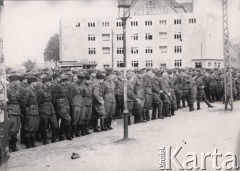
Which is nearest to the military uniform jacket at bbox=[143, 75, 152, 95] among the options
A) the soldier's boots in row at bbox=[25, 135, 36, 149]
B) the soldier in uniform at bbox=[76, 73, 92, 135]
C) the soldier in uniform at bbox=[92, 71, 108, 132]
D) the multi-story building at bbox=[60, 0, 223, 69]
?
the soldier in uniform at bbox=[92, 71, 108, 132]

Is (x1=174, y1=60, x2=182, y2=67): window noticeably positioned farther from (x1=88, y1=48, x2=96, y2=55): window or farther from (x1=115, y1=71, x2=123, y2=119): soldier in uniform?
(x1=115, y1=71, x2=123, y2=119): soldier in uniform

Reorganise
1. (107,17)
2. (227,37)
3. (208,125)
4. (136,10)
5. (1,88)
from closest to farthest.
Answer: (1,88)
(208,125)
(227,37)
(107,17)
(136,10)

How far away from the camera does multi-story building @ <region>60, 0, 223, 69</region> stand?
49188 mm

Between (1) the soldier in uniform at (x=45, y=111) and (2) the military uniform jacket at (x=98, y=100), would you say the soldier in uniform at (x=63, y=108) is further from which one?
(2) the military uniform jacket at (x=98, y=100)

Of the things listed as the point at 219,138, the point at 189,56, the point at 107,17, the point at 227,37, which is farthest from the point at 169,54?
the point at 219,138

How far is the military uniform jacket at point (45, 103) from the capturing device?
9.60 metres

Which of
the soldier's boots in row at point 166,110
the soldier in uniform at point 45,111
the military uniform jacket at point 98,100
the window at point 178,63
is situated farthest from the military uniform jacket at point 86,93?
the window at point 178,63

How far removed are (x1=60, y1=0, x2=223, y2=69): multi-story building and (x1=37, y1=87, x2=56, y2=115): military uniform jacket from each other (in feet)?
127

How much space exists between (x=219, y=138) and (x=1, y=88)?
5.23 metres

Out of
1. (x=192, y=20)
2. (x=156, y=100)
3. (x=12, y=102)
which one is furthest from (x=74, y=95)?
(x=192, y=20)

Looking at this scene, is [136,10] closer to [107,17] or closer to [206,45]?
[107,17]

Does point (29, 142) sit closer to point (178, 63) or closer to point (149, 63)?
point (178, 63)

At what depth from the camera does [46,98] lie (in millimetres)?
9664

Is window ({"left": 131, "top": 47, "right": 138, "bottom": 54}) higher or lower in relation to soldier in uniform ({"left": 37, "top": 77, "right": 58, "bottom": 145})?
higher
